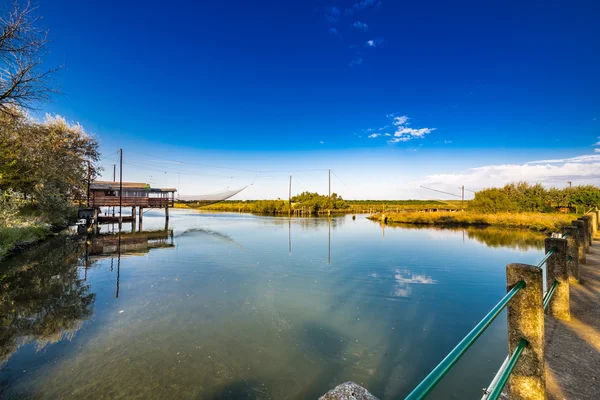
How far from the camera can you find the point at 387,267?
1066cm

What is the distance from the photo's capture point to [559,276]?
3.55 metres

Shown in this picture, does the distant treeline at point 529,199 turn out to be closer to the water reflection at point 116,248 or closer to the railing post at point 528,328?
the water reflection at point 116,248

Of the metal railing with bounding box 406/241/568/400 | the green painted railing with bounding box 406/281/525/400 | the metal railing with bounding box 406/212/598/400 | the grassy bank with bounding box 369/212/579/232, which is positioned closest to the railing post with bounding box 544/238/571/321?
the metal railing with bounding box 406/212/598/400

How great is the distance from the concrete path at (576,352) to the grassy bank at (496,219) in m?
23.3

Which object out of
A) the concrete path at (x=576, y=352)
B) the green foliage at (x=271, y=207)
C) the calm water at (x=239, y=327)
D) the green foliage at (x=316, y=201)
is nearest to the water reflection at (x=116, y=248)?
the calm water at (x=239, y=327)

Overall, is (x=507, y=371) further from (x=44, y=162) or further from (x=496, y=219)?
(x=496, y=219)

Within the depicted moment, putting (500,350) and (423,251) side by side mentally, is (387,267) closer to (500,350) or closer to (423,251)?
(423,251)

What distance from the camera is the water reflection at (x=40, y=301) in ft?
16.8

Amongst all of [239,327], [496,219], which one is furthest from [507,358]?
[496,219]

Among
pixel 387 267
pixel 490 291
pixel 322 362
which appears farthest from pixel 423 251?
pixel 322 362

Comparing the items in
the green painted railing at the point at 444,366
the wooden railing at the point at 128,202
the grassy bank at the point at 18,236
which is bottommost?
the grassy bank at the point at 18,236

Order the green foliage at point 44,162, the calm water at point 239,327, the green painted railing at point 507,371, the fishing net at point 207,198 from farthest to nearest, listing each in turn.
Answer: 1. the fishing net at point 207,198
2. the green foliage at point 44,162
3. the calm water at point 239,327
4. the green painted railing at point 507,371

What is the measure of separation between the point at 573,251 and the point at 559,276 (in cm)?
171

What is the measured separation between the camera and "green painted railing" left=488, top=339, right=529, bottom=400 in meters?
1.44
